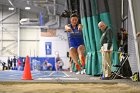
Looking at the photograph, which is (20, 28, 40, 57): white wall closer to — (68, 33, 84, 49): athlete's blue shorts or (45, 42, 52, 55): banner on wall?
(45, 42, 52, 55): banner on wall

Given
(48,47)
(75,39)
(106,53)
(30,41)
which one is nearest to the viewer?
(106,53)

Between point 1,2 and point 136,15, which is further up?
point 1,2

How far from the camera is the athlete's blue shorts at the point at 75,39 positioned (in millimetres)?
9726

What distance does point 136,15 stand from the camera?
217 inches

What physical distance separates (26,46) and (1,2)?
4565 millimetres

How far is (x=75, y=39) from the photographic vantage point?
9.91 meters

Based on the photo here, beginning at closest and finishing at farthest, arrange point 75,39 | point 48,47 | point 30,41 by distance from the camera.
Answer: point 75,39 < point 48,47 < point 30,41

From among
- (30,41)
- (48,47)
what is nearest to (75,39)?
(48,47)

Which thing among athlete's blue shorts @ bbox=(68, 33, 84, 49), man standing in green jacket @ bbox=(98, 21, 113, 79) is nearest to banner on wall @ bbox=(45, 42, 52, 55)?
athlete's blue shorts @ bbox=(68, 33, 84, 49)

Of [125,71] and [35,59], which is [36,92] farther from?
[35,59]

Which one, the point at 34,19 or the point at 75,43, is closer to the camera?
the point at 75,43

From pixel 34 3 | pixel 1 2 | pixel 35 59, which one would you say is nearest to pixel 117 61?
pixel 34 3

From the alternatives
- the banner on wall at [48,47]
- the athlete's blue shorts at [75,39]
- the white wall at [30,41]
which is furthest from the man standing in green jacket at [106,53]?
the white wall at [30,41]

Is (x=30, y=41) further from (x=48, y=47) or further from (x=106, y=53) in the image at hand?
(x=106, y=53)
